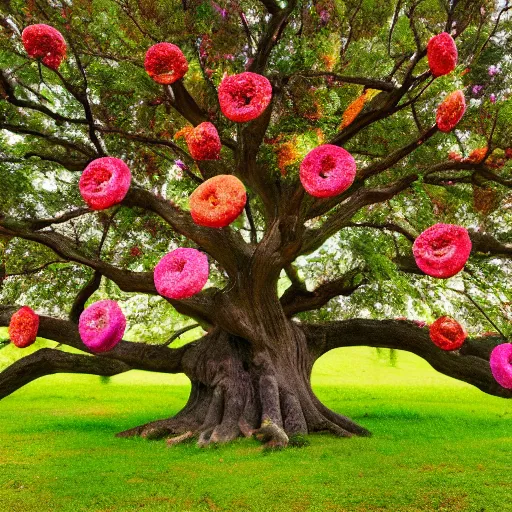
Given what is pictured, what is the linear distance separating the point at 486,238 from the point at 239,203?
5.73 metres

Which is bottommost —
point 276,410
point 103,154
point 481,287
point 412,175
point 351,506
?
point 351,506

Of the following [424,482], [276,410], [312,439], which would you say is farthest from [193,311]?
[424,482]

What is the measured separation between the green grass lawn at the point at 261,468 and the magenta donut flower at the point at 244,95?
162 inches

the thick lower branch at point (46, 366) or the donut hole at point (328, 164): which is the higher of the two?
the donut hole at point (328, 164)

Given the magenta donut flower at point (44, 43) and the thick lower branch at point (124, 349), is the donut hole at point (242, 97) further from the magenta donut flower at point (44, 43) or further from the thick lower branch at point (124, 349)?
the thick lower branch at point (124, 349)

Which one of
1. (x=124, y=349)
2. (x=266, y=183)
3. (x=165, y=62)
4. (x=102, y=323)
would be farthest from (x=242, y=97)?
(x=124, y=349)

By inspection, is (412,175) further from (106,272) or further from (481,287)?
(106,272)

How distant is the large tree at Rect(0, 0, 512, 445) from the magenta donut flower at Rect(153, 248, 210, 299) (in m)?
1.96

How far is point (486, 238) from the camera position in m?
9.52

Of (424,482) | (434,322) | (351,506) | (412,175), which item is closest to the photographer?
(351,506)

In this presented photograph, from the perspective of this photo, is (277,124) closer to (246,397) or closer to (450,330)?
(450,330)

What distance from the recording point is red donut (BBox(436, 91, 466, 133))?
6051 millimetres

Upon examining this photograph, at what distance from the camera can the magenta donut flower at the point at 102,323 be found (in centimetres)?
755

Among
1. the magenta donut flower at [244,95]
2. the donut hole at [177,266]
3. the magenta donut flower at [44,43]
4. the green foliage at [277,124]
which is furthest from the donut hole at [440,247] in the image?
the magenta donut flower at [44,43]
